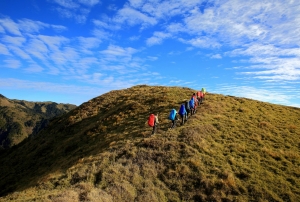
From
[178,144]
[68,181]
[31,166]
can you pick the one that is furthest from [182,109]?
[31,166]

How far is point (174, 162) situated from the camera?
2006 cm

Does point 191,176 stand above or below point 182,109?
below

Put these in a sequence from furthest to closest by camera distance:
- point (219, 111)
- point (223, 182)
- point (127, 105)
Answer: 1. point (127, 105)
2. point (219, 111)
3. point (223, 182)

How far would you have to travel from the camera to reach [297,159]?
21578 mm

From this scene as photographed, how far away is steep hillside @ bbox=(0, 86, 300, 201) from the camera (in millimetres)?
16719

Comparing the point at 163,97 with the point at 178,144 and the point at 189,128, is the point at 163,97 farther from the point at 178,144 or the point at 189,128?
the point at 178,144

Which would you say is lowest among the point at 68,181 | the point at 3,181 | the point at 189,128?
the point at 3,181

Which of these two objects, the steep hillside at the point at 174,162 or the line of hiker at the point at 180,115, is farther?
the line of hiker at the point at 180,115

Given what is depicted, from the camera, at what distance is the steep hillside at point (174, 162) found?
16719mm

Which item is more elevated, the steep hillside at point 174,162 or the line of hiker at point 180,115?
the line of hiker at point 180,115

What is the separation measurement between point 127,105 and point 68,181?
23044 millimetres

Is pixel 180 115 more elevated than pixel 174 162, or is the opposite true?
pixel 180 115

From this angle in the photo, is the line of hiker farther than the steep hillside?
Yes

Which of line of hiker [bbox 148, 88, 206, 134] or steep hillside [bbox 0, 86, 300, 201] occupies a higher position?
line of hiker [bbox 148, 88, 206, 134]
